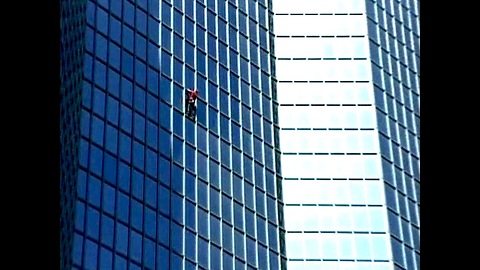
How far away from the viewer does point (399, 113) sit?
461 ft

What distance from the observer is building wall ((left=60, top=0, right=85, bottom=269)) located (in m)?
98.5

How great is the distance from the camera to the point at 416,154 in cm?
13888

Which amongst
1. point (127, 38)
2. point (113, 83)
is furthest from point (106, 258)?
point (127, 38)

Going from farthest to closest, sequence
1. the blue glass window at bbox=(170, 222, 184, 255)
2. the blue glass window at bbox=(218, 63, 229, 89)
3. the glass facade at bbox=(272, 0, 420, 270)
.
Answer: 1. the blue glass window at bbox=(218, 63, 229, 89)
2. the glass facade at bbox=(272, 0, 420, 270)
3. the blue glass window at bbox=(170, 222, 184, 255)

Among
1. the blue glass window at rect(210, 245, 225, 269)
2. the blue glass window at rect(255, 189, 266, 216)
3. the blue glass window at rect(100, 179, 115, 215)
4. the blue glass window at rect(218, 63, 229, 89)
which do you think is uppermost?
the blue glass window at rect(218, 63, 229, 89)

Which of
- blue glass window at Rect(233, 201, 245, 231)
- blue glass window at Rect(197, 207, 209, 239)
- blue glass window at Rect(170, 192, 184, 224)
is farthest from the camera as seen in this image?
blue glass window at Rect(233, 201, 245, 231)

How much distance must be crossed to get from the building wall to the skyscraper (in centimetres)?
48

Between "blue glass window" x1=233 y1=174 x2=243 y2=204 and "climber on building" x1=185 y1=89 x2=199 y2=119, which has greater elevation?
"climber on building" x1=185 y1=89 x2=199 y2=119

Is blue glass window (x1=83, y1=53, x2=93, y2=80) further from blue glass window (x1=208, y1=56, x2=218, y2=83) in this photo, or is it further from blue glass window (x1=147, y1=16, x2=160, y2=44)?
blue glass window (x1=208, y1=56, x2=218, y2=83)

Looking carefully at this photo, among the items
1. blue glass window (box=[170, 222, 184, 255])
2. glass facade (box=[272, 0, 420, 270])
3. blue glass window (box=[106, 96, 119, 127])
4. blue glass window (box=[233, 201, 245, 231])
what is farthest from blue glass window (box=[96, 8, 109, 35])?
glass facade (box=[272, 0, 420, 270])

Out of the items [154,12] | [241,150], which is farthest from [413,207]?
[154,12]

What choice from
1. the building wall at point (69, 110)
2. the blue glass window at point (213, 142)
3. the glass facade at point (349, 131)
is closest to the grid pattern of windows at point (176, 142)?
the blue glass window at point (213, 142)
